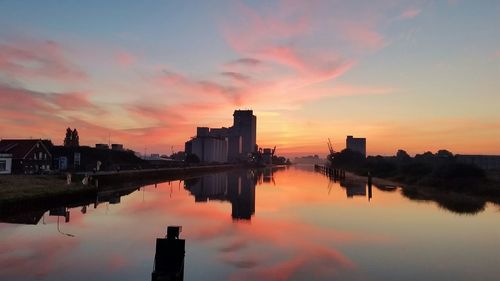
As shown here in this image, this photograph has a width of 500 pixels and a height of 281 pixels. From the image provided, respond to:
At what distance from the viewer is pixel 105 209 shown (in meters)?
40.8

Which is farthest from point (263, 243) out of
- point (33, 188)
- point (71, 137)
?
point (71, 137)

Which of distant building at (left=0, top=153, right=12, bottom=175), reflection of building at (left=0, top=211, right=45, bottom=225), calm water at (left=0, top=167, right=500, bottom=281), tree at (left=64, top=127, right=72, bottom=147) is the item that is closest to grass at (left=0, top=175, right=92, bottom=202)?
reflection of building at (left=0, top=211, right=45, bottom=225)

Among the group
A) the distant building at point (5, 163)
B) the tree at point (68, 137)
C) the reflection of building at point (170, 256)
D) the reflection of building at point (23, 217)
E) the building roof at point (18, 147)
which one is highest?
the tree at point (68, 137)

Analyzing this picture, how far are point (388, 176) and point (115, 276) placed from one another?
96360 millimetres

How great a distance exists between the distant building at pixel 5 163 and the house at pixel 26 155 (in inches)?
44.3

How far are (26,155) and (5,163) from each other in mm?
4029

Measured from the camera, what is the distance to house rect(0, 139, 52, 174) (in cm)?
6378

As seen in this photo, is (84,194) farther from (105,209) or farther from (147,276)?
(147,276)

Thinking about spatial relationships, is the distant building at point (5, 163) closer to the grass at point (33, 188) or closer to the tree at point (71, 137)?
the grass at point (33, 188)

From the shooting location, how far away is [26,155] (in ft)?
213

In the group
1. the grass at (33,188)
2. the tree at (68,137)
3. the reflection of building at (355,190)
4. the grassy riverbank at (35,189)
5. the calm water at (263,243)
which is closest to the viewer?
the calm water at (263,243)

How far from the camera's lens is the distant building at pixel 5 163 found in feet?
198

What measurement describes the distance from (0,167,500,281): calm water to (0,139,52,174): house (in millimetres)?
28262

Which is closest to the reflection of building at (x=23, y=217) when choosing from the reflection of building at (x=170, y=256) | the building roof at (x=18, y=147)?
the reflection of building at (x=170, y=256)
